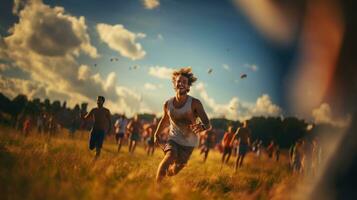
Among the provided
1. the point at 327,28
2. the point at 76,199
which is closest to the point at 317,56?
the point at 327,28

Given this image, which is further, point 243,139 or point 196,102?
point 243,139

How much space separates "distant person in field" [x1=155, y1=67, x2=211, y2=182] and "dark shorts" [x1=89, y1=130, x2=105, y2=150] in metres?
4.39

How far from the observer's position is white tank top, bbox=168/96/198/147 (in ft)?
19.2

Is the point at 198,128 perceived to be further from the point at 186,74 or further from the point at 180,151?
the point at 186,74

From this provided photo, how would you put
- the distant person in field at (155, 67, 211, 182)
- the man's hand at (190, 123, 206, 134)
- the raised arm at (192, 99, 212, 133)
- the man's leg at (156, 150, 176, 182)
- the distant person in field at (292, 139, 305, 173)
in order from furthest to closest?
the distant person in field at (292, 139, 305, 173) → the raised arm at (192, 99, 212, 133) → the distant person in field at (155, 67, 211, 182) → the man's hand at (190, 123, 206, 134) → the man's leg at (156, 150, 176, 182)

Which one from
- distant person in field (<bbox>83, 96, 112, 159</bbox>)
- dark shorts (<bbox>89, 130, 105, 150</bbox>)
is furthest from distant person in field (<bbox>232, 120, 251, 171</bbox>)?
dark shorts (<bbox>89, 130, 105, 150</bbox>)

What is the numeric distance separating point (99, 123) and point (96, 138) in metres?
0.42

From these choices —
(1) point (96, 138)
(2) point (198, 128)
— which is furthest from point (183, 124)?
(1) point (96, 138)

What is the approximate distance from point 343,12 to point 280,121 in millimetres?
85029

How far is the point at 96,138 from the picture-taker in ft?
32.9

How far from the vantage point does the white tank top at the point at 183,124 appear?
5.86 m

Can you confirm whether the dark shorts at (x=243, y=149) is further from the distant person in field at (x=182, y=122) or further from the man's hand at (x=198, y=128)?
the man's hand at (x=198, y=128)

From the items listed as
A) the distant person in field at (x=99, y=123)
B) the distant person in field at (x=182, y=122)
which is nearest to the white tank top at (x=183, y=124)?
the distant person in field at (x=182, y=122)

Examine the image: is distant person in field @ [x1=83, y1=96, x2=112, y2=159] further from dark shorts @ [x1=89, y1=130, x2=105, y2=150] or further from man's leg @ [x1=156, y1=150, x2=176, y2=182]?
man's leg @ [x1=156, y1=150, x2=176, y2=182]
